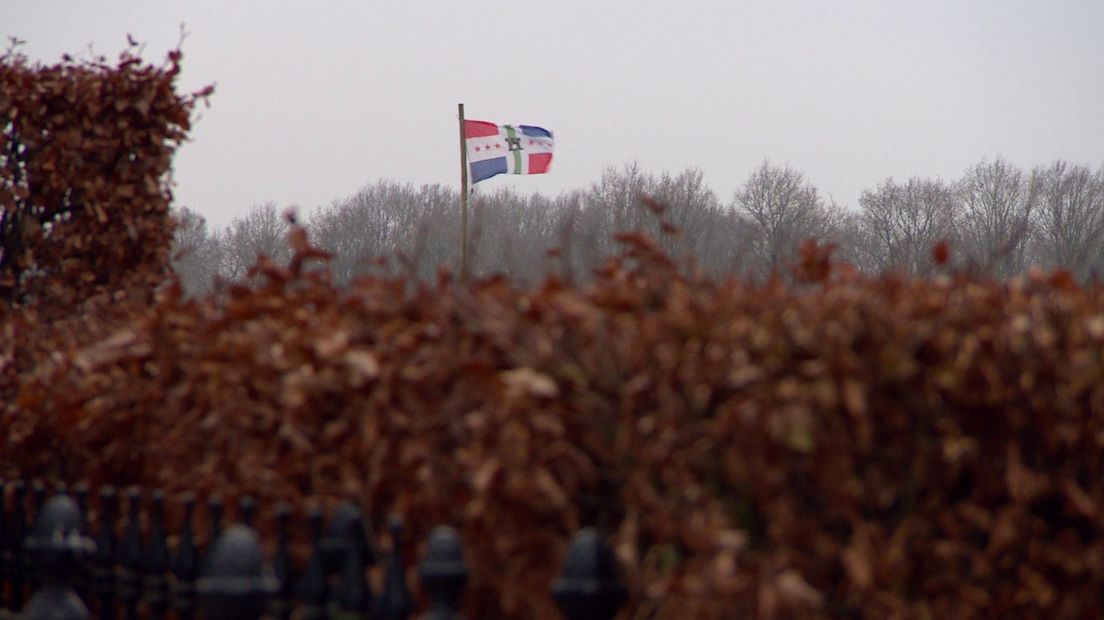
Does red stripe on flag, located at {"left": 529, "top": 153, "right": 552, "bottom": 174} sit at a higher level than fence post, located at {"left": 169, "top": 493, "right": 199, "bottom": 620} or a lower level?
higher

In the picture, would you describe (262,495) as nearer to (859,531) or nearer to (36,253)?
(859,531)

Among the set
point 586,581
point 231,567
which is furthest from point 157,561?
point 586,581

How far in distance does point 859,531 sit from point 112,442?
98.7 inches

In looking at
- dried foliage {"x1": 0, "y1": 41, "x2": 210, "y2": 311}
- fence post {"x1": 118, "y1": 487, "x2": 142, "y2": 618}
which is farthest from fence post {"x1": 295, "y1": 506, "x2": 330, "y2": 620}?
dried foliage {"x1": 0, "y1": 41, "x2": 210, "y2": 311}

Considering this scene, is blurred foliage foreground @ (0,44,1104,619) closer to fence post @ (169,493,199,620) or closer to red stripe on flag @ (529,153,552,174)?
fence post @ (169,493,199,620)

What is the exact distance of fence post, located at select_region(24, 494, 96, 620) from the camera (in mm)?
3559

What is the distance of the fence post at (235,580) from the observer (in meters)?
2.94

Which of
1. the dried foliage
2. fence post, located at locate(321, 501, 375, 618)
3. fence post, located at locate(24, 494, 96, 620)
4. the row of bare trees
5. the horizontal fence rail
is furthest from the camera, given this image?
the row of bare trees

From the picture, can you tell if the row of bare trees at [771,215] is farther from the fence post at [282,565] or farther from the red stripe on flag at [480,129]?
the fence post at [282,565]

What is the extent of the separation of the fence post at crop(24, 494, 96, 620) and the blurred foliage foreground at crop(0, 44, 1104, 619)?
75 cm

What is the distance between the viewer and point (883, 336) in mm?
2555

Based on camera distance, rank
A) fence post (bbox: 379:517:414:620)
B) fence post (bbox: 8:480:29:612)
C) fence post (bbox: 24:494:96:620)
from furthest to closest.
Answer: fence post (bbox: 8:480:29:612) → fence post (bbox: 24:494:96:620) → fence post (bbox: 379:517:414:620)

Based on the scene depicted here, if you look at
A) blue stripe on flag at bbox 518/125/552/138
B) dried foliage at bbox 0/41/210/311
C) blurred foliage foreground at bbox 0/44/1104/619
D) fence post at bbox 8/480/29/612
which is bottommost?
fence post at bbox 8/480/29/612

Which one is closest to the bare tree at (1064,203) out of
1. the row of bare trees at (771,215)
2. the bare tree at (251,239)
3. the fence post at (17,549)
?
the row of bare trees at (771,215)
